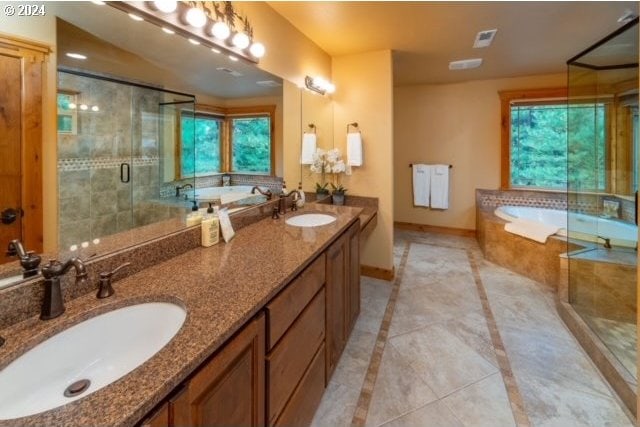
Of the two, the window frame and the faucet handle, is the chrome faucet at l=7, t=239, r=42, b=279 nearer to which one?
the faucet handle

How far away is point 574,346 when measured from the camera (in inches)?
86.8

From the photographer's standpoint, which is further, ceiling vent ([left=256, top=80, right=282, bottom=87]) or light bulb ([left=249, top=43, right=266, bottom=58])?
ceiling vent ([left=256, top=80, right=282, bottom=87])

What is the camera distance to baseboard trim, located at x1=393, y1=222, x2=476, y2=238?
16.5 feet

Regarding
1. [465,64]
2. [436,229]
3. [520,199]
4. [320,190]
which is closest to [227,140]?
[320,190]

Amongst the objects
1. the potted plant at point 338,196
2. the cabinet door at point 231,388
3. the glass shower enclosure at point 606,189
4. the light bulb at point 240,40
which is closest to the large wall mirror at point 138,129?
the light bulb at point 240,40

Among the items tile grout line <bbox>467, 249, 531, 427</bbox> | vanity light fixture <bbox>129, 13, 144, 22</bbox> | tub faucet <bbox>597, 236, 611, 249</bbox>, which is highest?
vanity light fixture <bbox>129, 13, 144, 22</bbox>

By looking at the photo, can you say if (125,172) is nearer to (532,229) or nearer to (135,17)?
(135,17)

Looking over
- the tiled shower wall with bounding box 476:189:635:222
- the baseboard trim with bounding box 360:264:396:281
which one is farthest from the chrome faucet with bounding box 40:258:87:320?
the tiled shower wall with bounding box 476:189:635:222

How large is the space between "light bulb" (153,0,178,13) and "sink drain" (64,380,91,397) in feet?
4.85

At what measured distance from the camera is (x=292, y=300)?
4.21 ft

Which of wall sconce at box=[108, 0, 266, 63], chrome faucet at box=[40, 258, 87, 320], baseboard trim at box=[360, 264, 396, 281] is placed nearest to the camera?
chrome faucet at box=[40, 258, 87, 320]

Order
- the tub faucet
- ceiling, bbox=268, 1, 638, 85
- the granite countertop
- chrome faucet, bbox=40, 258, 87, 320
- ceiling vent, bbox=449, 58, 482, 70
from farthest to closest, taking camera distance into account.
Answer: ceiling vent, bbox=449, 58, 482, 70, the tub faucet, ceiling, bbox=268, 1, 638, 85, chrome faucet, bbox=40, 258, 87, 320, the granite countertop

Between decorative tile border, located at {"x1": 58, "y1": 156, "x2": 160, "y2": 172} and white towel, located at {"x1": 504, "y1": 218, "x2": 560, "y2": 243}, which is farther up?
decorative tile border, located at {"x1": 58, "y1": 156, "x2": 160, "y2": 172}

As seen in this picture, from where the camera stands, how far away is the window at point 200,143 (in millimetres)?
1663
